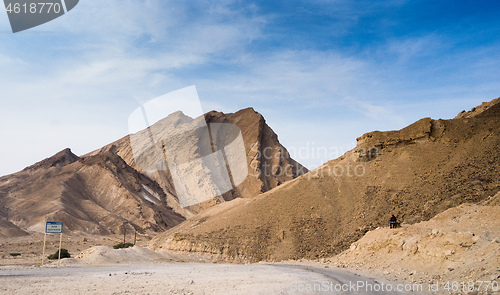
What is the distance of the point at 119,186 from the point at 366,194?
2557 inches

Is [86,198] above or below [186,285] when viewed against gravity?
above

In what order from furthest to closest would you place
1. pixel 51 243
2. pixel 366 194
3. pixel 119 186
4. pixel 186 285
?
pixel 119 186, pixel 51 243, pixel 366 194, pixel 186 285

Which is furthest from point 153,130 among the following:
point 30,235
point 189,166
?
point 30,235

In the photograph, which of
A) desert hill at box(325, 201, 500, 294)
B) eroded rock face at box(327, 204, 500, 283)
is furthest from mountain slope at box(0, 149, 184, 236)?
desert hill at box(325, 201, 500, 294)

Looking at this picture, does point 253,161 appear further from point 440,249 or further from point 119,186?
point 440,249

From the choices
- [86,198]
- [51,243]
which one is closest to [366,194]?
[51,243]

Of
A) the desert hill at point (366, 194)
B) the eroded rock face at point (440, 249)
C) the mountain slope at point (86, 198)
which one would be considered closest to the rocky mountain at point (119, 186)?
the mountain slope at point (86, 198)

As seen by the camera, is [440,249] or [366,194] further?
[366,194]

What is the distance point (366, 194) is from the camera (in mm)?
34281

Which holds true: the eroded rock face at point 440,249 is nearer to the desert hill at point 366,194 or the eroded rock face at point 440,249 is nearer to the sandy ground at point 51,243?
the desert hill at point 366,194

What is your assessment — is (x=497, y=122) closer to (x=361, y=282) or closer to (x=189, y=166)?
(x=361, y=282)

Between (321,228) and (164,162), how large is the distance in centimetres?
8500

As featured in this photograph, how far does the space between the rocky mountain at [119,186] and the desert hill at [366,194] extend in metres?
38.2

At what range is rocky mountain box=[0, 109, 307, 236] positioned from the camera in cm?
7250
